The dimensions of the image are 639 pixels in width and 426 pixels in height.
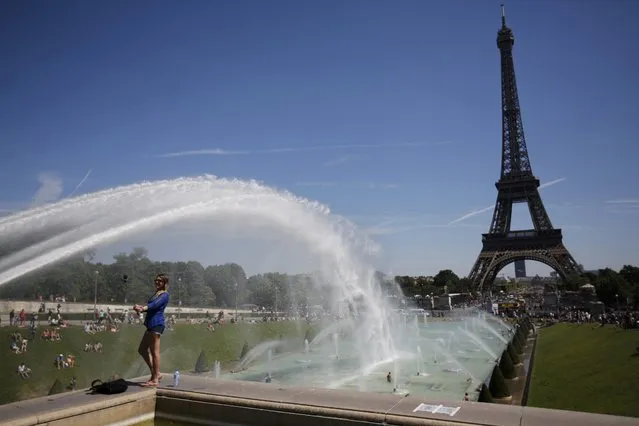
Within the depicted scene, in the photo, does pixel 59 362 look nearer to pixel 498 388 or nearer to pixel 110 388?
pixel 498 388

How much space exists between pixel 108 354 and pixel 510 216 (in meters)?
103

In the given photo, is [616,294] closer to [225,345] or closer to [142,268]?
[225,345]

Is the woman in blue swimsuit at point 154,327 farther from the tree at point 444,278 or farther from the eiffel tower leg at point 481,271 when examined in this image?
the tree at point 444,278

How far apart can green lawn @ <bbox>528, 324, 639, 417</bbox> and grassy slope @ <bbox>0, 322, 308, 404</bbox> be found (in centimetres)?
2228

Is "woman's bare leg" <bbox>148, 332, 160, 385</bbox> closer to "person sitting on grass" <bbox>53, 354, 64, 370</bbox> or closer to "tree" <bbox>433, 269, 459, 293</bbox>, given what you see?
"person sitting on grass" <bbox>53, 354, 64, 370</bbox>

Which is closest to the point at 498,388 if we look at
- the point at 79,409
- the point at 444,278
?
the point at 79,409

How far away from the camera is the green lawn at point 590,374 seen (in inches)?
882

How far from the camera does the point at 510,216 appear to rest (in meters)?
117

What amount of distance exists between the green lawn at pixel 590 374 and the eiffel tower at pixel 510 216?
215ft

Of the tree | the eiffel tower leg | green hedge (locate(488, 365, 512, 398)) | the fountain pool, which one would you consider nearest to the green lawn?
green hedge (locate(488, 365, 512, 398))

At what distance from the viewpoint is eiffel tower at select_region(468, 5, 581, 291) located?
105m

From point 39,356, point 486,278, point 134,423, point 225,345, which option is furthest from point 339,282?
point 486,278

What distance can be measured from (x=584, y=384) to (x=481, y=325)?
41.5 meters

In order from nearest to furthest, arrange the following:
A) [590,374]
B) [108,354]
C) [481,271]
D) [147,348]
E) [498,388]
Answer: [147,348], [498,388], [590,374], [108,354], [481,271]
